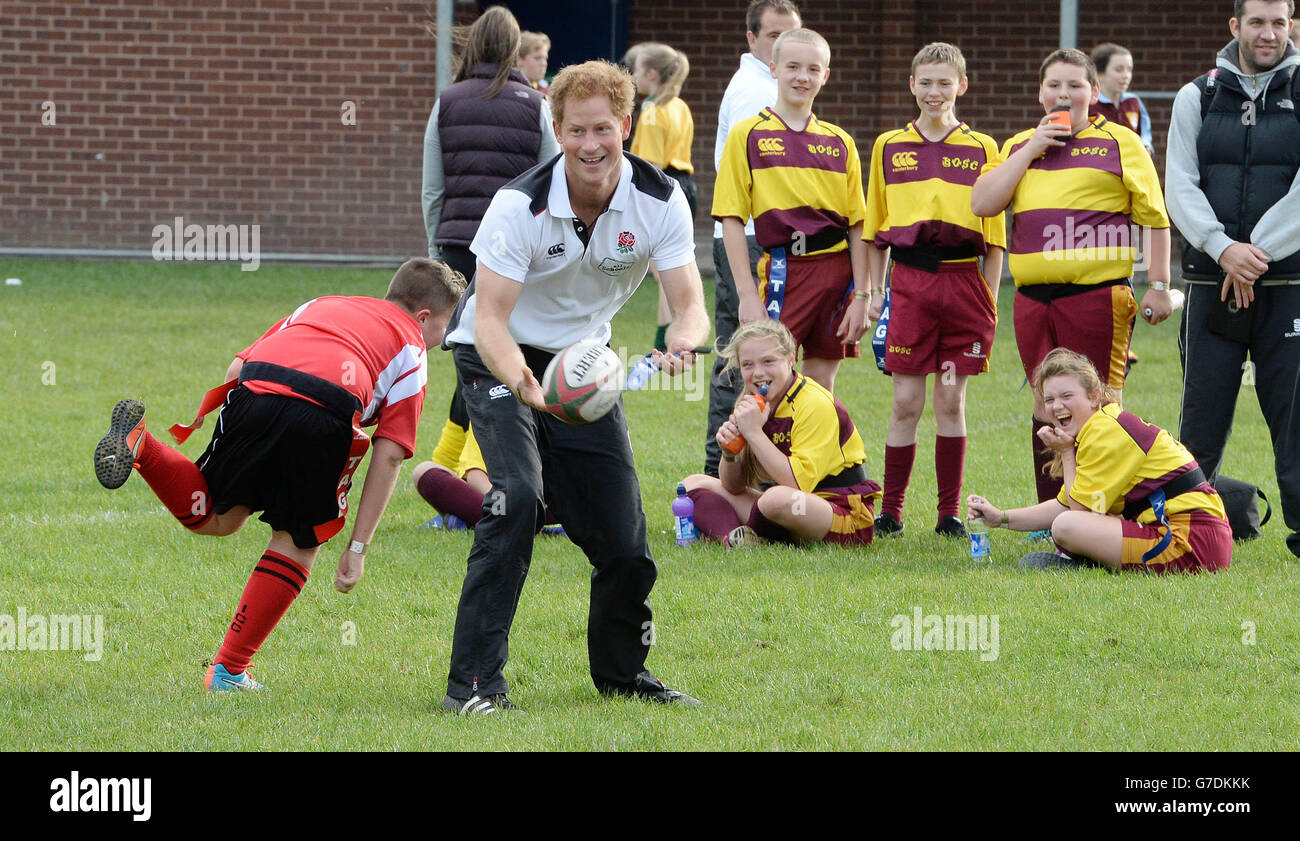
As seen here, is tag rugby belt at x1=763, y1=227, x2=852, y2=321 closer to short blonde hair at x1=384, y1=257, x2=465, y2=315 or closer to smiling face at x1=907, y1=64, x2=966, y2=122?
smiling face at x1=907, y1=64, x2=966, y2=122

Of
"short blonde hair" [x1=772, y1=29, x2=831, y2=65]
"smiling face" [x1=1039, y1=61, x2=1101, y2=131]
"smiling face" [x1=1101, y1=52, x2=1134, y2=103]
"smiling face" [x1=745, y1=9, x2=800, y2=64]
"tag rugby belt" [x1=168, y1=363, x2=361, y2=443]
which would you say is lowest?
"tag rugby belt" [x1=168, y1=363, x2=361, y2=443]

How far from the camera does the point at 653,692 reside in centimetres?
493

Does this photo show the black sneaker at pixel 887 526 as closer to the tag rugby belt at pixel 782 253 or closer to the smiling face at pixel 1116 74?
the tag rugby belt at pixel 782 253

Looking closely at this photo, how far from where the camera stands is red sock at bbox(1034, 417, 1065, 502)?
7367 mm

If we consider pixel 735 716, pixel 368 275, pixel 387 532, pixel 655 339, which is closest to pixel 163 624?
pixel 387 532

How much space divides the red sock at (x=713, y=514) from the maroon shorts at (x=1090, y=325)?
1.61m

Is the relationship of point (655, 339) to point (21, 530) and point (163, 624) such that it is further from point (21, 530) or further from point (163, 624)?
point (163, 624)

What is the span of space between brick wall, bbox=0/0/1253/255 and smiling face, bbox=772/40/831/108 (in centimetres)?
1138

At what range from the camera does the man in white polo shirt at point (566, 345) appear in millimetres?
4562

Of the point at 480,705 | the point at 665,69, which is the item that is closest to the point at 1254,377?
the point at 480,705

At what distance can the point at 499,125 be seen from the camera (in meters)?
8.11

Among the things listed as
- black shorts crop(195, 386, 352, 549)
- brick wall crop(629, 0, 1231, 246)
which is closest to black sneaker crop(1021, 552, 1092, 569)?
black shorts crop(195, 386, 352, 549)

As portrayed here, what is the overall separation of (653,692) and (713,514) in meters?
2.40
